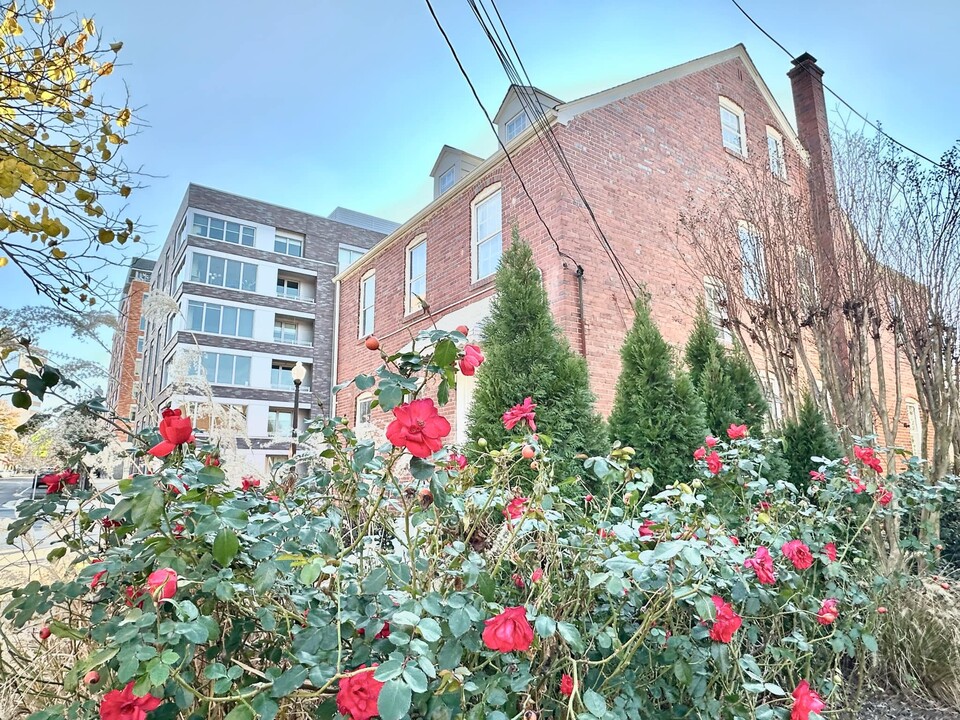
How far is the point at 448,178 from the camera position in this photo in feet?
41.3

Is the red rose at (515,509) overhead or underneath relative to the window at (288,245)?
underneath

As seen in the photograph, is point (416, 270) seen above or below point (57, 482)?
above

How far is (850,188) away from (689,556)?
5.63m

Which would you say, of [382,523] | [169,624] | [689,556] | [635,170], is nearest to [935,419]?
[635,170]

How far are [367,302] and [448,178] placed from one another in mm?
3454

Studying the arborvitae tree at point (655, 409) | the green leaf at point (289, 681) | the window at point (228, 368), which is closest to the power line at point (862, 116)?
the arborvitae tree at point (655, 409)

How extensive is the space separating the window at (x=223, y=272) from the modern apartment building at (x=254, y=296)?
1.6 inches

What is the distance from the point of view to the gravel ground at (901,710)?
2471 millimetres

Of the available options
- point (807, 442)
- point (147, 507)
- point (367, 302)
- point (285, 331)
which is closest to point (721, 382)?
point (807, 442)

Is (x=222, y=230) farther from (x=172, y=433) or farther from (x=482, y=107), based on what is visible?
(x=172, y=433)

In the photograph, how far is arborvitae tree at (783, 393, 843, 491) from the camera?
4.98 m

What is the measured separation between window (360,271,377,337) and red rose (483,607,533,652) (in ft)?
35.8

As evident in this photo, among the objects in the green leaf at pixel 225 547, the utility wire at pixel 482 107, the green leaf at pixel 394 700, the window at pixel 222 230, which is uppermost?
the window at pixel 222 230

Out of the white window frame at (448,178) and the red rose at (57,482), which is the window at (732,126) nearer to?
the white window frame at (448,178)
